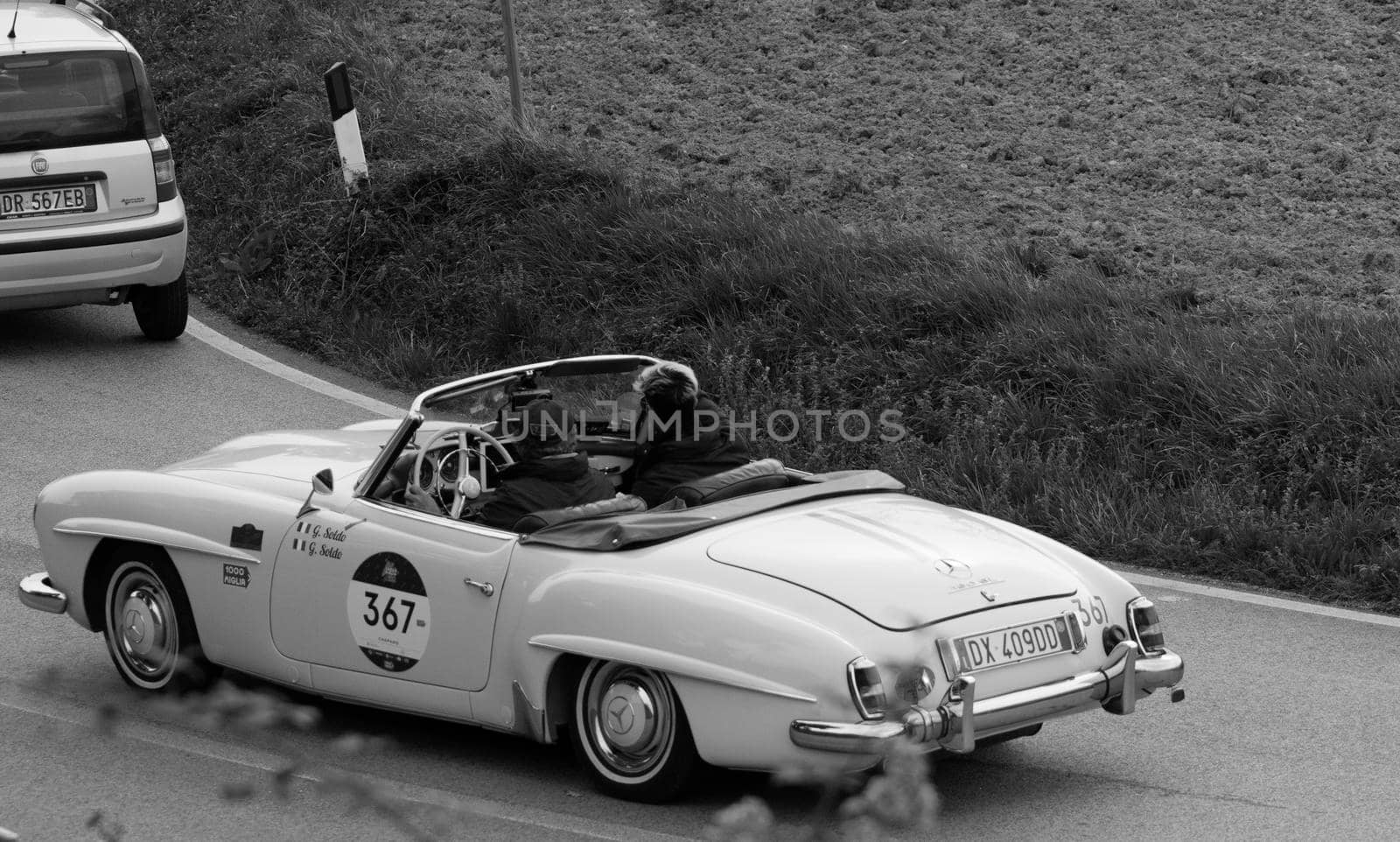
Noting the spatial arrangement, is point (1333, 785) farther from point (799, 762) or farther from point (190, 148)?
point (190, 148)

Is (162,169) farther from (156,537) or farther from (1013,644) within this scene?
(1013,644)

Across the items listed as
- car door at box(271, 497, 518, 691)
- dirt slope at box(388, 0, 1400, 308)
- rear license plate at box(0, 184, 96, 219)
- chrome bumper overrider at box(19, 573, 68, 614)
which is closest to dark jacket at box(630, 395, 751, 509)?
car door at box(271, 497, 518, 691)

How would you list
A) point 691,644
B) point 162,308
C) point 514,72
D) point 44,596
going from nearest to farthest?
1. point 691,644
2. point 44,596
3. point 162,308
4. point 514,72

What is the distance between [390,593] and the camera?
5.46 m

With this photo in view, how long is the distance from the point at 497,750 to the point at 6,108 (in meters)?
6.64

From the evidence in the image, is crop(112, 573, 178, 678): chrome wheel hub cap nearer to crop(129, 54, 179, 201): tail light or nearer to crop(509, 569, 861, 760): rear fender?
crop(509, 569, 861, 760): rear fender

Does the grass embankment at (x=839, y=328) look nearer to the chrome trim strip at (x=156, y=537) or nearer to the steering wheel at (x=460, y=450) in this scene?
the steering wheel at (x=460, y=450)

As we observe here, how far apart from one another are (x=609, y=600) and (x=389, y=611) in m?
0.89

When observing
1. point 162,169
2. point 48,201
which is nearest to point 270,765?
point 48,201

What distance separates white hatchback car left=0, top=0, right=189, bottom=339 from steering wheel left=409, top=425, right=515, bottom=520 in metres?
5.43

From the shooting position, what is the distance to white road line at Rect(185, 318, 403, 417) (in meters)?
10.2

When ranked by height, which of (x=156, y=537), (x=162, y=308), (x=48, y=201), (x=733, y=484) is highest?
(x=733, y=484)

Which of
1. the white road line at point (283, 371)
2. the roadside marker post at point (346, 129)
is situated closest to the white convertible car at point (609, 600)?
the white road line at point (283, 371)

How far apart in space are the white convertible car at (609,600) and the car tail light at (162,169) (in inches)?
192
